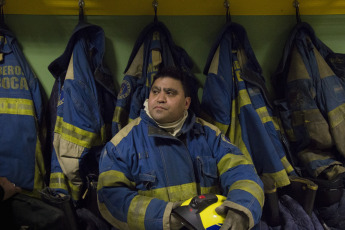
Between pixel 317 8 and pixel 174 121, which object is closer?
pixel 174 121

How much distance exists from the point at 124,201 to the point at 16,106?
38.3 inches

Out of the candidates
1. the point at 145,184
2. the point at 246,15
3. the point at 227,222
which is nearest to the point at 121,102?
the point at 145,184

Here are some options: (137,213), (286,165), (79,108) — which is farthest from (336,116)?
(79,108)

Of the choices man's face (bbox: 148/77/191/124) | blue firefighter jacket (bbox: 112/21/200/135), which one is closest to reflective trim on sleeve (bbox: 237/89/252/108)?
blue firefighter jacket (bbox: 112/21/200/135)

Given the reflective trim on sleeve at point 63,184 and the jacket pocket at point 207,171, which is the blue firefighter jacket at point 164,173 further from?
the reflective trim on sleeve at point 63,184

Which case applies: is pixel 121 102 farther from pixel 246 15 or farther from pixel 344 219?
pixel 344 219

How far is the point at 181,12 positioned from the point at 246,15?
0.54 metres

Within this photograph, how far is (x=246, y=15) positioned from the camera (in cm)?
216

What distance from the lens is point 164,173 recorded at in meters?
1.44

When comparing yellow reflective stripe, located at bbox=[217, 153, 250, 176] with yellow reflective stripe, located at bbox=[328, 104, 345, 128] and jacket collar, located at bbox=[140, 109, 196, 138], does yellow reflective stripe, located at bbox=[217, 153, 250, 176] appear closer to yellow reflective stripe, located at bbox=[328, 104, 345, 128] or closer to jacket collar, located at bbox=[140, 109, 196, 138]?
jacket collar, located at bbox=[140, 109, 196, 138]

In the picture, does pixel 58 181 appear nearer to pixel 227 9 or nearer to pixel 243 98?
pixel 243 98

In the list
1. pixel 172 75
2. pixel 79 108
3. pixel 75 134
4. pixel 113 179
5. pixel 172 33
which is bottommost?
pixel 113 179

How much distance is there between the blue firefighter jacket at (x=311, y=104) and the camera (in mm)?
1841

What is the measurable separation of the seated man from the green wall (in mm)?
521
